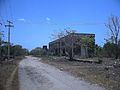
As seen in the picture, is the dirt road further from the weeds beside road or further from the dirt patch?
the dirt patch

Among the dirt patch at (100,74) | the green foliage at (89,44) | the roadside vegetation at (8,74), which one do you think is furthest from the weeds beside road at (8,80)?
the green foliage at (89,44)

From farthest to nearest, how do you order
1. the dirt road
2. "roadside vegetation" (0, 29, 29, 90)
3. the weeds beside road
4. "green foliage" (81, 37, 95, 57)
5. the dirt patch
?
1. "green foliage" (81, 37, 95, 57)
2. the dirt patch
3. "roadside vegetation" (0, 29, 29, 90)
4. the weeds beside road
5. the dirt road

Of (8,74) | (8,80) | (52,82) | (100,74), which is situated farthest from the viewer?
(8,74)

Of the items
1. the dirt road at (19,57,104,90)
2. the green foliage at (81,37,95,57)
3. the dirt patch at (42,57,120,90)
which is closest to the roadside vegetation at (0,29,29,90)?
the dirt road at (19,57,104,90)

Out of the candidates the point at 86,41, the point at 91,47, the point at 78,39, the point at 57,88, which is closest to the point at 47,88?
the point at 57,88

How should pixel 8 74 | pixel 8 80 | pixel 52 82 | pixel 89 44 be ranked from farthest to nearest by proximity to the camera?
pixel 89 44 → pixel 8 74 → pixel 8 80 → pixel 52 82

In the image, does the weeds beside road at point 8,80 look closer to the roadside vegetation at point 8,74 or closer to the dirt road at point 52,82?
the roadside vegetation at point 8,74

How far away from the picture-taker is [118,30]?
71.3 metres

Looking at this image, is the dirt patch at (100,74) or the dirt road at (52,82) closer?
the dirt road at (52,82)

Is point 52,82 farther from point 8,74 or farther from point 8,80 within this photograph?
point 8,74

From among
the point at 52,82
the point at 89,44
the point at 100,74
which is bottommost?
the point at 52,82

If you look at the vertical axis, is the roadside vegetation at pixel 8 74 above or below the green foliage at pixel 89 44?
below

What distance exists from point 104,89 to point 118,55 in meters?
56.2

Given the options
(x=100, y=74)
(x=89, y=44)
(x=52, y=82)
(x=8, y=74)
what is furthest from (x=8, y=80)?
(x=89, y=44)
